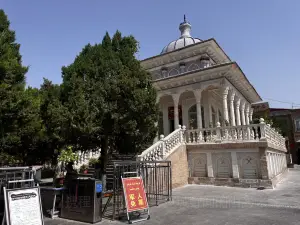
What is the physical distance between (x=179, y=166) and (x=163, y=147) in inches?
71.8

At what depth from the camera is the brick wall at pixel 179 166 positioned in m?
13.0

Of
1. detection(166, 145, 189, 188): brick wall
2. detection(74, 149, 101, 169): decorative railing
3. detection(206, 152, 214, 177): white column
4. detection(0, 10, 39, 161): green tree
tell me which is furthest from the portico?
detection(0, 10, 39, 161): green tree

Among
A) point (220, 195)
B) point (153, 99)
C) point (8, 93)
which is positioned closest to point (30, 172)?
point (8, 93)

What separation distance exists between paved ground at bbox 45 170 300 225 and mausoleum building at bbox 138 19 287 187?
1.66 meters

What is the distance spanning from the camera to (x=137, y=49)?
41.8 feet

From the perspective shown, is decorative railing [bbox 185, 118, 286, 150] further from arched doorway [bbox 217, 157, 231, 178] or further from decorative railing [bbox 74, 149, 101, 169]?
decorative railing [bbox 74, 149, 101, 169]

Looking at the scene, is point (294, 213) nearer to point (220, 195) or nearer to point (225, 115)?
point (220, 195)

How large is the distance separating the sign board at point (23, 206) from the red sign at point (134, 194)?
7.45 ft

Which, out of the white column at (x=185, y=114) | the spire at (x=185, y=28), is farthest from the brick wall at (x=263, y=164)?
the spire at (x=185, y=28)

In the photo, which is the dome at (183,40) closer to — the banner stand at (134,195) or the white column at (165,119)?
the white column at (165,119)

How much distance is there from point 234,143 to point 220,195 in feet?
10.8

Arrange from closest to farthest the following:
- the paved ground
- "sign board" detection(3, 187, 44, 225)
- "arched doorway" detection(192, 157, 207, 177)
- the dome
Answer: "sign board" detection(3, 187, 44, 225)
the paved ground
"arched doorway" detection(192, 157, 207, 177)
the dome

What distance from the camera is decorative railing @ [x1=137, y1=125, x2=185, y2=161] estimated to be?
11.6 meters

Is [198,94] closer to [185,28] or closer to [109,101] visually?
[109,101]
